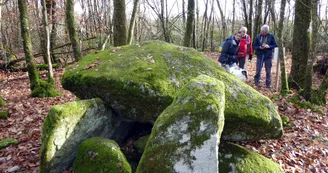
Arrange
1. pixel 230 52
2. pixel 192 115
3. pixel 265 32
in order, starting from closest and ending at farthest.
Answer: pixel 192 115 → pixel 230 52 → pixel 265 32

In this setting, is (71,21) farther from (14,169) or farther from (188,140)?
(188,140)

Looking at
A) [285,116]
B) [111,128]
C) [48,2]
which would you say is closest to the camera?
[111,128]

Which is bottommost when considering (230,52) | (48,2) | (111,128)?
(111,128)

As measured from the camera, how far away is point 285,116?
6359mm

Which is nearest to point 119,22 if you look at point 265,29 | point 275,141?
point 265,29

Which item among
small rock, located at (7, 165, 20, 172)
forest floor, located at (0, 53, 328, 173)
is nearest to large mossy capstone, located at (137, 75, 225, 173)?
forest floor, located at (0, 53, 328, 173)

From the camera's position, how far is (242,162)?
4.15m

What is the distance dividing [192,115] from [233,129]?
141 cm

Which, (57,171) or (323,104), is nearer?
(57,171)

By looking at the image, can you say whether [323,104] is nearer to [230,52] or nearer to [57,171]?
[230,52]

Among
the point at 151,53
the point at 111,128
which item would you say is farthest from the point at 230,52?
the point at 111,128

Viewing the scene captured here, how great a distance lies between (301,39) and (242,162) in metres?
5.90

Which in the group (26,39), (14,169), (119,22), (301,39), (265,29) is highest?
(119,22)

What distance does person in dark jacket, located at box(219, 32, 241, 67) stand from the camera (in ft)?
25.8
